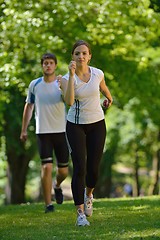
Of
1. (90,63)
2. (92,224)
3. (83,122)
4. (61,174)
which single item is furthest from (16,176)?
(83,122)

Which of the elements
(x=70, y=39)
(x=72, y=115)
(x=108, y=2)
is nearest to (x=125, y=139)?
(x=70, y=39)

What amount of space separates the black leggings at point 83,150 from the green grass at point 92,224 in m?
0.47

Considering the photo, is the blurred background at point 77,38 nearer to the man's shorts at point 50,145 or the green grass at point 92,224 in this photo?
the man's shorts at point 50,145

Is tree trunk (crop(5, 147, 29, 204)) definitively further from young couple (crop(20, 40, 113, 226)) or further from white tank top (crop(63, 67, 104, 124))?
white tank top (crop(63, 67, 104, 124))

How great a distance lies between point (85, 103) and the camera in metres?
8.02

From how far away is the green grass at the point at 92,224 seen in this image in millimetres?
7082

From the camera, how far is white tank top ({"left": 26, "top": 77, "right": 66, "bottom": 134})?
9.91 meters

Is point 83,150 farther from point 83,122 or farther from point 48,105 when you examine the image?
point 48,105

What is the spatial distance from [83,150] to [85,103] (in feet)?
1.75

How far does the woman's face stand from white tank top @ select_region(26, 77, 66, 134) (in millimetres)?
1941

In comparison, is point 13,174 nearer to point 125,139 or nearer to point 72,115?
point 125,139

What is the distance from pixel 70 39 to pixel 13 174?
1079 cm

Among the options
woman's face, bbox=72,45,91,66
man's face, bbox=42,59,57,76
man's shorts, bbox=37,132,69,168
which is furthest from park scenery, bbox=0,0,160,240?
woman's face, bbox=72,45,91,66

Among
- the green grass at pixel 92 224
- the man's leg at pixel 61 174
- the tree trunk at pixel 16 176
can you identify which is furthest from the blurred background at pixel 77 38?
the green grass at pixel 92 224
